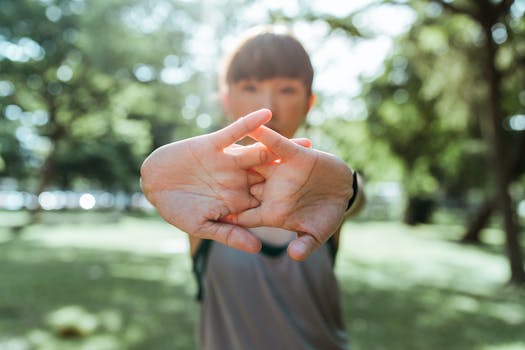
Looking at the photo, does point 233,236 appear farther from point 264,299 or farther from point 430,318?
point 430,318

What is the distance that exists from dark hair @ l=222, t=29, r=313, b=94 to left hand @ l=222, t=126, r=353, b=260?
545mm

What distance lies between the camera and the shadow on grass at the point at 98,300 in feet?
18.4

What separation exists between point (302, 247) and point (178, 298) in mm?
7343

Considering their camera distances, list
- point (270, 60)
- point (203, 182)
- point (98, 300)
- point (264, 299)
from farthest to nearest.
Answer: point (98, 300) → point (264, 299) → point (270, 60) → point (203, 182)

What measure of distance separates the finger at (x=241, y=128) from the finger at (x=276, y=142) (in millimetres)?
19

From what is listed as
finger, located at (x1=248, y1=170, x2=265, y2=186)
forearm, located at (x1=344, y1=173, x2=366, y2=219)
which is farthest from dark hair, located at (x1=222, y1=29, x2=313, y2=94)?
finger, located at (x1=248, y1=170, x2=265, y2=186)

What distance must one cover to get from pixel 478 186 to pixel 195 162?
20932 millimetres

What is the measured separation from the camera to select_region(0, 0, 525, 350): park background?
21.9 feet

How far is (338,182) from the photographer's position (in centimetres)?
108

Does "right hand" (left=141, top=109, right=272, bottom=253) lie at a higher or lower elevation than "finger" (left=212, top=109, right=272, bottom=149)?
lower

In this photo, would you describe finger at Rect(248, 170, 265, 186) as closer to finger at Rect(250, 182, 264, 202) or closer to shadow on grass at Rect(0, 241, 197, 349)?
finger at Rect(250, 182, 264, 202)

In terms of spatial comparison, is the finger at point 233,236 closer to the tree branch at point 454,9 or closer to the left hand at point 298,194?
the left hand at point 298,194

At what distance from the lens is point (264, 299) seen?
1722mm

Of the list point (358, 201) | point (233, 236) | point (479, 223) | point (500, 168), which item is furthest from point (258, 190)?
point (479, 223)
